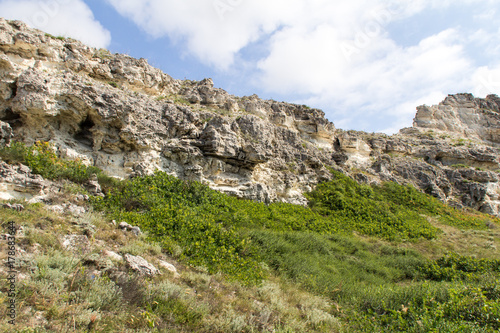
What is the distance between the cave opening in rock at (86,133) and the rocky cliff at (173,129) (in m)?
0.05

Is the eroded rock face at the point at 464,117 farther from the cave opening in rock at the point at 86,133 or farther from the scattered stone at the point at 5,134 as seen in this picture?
the scattered stone at the point at 5,134

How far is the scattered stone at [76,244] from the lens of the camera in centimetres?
515

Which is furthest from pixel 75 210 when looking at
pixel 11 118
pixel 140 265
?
pixel 11 118

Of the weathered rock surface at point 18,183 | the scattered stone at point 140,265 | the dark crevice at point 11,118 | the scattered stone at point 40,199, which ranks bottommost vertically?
the scattered stone at point 140,265

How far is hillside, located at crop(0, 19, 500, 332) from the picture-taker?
173 inches

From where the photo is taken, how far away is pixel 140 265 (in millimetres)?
5430

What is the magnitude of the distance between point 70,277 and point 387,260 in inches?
439

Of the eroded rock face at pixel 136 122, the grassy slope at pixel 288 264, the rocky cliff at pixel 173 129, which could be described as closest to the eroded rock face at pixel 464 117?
the rocky cliff at pixel 173 129

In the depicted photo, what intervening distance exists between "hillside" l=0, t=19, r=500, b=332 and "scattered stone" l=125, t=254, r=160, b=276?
35 mm

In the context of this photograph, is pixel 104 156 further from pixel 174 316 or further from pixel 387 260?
pixel 387 260

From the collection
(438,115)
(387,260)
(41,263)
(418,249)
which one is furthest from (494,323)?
(438,115)

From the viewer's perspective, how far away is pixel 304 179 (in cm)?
1831

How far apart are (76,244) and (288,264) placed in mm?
5948

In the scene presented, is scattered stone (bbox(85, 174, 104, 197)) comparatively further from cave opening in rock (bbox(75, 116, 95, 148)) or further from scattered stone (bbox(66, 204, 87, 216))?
cave opening in rock (bbox(75, 116, 95, 148))
